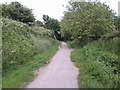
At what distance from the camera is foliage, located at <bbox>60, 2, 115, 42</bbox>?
80.1 feet

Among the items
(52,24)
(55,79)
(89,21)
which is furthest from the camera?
(52,24)

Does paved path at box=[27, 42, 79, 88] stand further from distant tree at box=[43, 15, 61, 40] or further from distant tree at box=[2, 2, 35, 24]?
distant tree at box=[43, 15, 61, 40]

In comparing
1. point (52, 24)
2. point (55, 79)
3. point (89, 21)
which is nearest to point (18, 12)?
point (89, 21)

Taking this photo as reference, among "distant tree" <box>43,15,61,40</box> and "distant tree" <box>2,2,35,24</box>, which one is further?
"distant tree" <box>43,15,61,40</box>

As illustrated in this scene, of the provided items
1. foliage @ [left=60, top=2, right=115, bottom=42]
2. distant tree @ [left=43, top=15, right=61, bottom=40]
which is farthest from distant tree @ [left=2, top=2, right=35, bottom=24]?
distant tree @ [left=43, top=15, right=61, bottom=40]

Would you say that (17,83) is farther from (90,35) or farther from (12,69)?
(90,35)

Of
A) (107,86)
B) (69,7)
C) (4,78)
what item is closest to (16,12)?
(69,7)

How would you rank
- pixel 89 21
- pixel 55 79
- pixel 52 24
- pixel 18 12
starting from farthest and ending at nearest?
pixel 52 24, pixel 18 12, pixel 89 21, pixel 55 79

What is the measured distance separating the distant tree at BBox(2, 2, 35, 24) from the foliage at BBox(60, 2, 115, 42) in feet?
18.9

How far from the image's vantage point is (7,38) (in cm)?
1440

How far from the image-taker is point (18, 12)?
26172 mm

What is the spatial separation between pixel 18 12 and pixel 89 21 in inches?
361

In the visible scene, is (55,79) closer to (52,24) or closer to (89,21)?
(89,21)

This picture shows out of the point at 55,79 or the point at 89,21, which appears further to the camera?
the point at 89,21
